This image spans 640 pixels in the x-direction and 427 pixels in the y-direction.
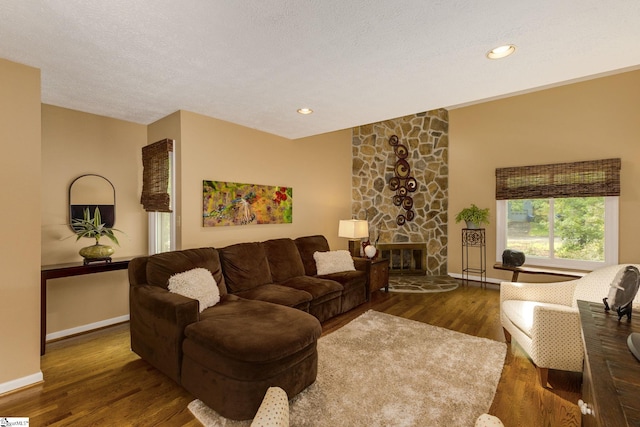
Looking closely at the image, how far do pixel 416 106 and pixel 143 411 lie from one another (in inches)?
135

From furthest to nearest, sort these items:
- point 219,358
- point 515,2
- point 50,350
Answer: point 50,350 → point 219,358 → point 515,2

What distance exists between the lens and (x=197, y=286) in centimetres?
250

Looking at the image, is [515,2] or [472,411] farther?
[472,411]

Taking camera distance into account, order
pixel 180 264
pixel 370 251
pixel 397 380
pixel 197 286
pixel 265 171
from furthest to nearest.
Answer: pixel 370 251 < pixel 265 171 < pixel 180 264 < pixel 197 286 < pixel 397 380

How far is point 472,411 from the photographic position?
1896 mm

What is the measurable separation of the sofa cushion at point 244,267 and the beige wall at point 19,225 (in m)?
1.51

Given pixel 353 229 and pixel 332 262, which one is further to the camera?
pixel 353 229

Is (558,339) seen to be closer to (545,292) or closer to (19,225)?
(545,292)

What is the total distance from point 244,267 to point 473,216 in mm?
3909

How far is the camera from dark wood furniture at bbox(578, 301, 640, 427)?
2.66ft

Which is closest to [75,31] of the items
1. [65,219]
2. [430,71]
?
[65,219]

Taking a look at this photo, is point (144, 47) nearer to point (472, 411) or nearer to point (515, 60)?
point (515, 60)

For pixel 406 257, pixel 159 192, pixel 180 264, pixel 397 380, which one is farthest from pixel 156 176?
pixel 406 257

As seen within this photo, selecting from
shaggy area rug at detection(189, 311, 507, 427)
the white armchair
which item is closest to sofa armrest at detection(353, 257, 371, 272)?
shaggy area rug at detection(189, 311, 507, 427)
